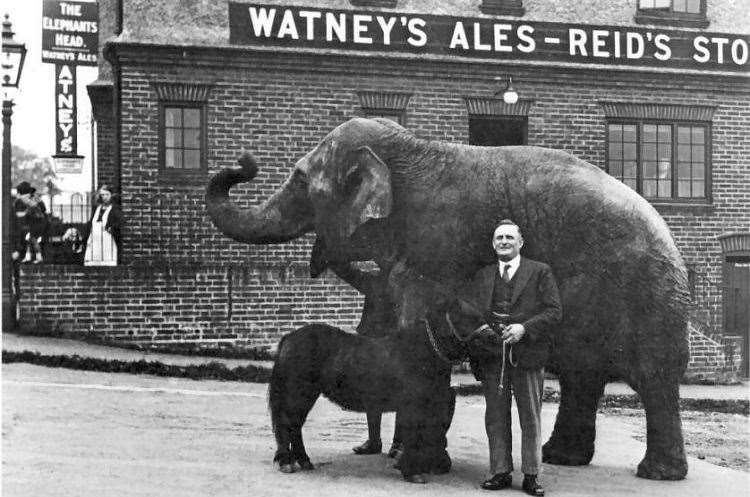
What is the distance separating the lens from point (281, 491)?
5.75 m

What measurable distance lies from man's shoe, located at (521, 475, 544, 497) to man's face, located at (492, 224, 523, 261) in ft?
3.89

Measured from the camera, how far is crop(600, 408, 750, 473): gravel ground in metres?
8.05

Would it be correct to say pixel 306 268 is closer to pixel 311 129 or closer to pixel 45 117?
pixel 311 129

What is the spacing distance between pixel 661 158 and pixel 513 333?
34.3ft

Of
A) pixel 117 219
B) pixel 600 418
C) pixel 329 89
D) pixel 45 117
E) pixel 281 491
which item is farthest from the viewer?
pixel 45 117

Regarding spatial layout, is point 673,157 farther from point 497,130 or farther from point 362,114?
point 362,114

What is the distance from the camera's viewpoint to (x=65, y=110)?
20.4 m

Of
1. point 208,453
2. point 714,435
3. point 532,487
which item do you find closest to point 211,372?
point 208,453

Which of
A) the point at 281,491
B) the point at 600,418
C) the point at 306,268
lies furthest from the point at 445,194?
the point at 306,268

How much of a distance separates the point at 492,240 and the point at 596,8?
9749 millimetres

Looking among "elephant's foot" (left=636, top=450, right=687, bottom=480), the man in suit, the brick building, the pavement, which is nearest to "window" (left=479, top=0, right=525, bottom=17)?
the brick building

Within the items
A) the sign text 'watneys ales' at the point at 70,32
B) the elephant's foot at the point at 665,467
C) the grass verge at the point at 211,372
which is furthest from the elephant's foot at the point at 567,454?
the sign text 'watneys ales' at the point at 70,32

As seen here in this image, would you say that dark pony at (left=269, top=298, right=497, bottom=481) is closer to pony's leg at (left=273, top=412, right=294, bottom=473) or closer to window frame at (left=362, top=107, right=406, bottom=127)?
pony's leg at (left=273, top=412, right=294, bottom=473)

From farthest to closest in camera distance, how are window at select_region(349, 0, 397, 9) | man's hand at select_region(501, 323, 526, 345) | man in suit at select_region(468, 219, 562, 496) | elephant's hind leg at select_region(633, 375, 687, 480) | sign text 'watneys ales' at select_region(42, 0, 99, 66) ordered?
sign text 'watneys ales' at select_region(42, 0, 99, 66) → window at select_region(349, 0, 397, 9) → elephant's hind leg at select_region(633, 375, 687, 480) → man in suit at select_region(468, 219, 562, 496) → man's hand at select_region(501, 323, 526, 345)
